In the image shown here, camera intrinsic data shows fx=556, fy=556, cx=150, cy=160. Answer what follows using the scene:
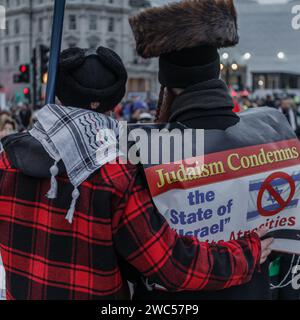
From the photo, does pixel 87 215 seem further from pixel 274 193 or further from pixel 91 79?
pixel 274 193

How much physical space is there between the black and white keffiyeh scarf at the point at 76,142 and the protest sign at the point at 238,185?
0.15 meters

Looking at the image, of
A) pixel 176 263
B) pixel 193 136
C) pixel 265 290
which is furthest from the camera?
pixel 265 290

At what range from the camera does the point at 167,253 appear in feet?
5.21

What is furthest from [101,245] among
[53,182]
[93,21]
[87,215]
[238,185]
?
[93,21]

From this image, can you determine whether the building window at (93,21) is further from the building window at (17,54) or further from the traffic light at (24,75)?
the building window at (17,54)

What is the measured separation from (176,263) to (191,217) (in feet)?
0.54

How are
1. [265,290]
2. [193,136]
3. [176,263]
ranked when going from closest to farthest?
[176,263] → [193,136] → [265,290]

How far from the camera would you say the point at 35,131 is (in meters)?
1.64

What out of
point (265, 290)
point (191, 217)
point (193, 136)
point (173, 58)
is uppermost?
point (173, 58)

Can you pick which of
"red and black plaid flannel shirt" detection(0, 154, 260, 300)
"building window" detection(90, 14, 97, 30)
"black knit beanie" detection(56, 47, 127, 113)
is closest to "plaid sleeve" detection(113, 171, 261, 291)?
"red and black plaid flannel shirt" detection(0, 154, 260, 300)

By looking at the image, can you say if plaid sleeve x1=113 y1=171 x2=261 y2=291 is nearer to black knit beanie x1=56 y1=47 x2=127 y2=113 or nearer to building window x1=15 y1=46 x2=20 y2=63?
black knit beanie x1=56 y1=47 x2=127 y2=113

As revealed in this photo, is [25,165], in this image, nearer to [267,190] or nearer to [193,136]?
[193,136]

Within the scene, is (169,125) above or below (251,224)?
above

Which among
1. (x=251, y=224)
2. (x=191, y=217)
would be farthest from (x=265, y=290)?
(x=191, y=217)
